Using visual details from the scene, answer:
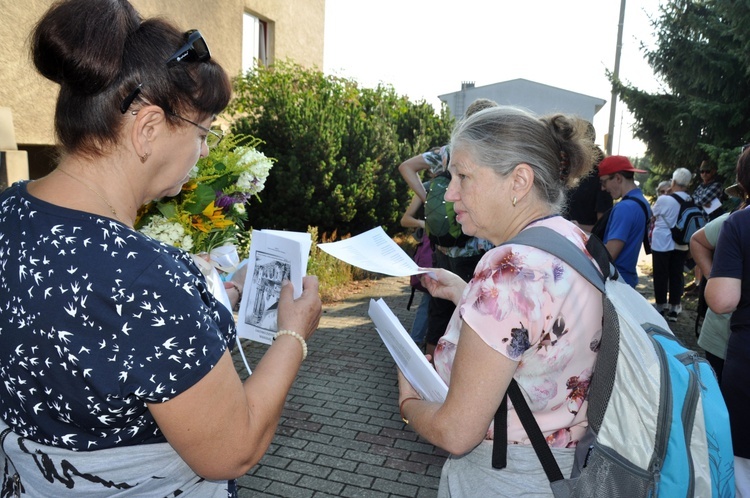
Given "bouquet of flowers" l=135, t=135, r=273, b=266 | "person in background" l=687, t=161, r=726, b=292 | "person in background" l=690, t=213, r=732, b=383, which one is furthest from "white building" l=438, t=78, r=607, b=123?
"bouquet of flowers" l=135, t=135, r=273, b=266

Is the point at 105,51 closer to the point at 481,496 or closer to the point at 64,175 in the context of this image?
the point at 64,175

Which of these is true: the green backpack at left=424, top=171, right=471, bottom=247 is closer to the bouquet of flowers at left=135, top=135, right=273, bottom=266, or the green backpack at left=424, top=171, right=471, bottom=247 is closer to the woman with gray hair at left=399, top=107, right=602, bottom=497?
the bouquet of flowers at left=135, top=135, right=273, bottom=266

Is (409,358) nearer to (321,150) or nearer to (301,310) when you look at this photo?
(301,310)

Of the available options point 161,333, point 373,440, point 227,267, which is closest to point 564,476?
point 161,333

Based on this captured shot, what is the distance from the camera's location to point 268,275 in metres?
2.00

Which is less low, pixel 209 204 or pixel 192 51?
pixel 192 51

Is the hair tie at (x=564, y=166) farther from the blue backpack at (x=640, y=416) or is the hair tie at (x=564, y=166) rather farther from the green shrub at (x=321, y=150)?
the green shrub at (x=321, y=150)

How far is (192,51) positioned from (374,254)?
1086 millimetres

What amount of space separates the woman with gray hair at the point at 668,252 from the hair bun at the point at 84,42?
25.4 feet

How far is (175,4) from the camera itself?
9.44 m

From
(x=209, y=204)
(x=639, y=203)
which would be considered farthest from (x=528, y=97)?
(x=209, y=204)

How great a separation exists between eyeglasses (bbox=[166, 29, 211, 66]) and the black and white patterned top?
0.39 meters

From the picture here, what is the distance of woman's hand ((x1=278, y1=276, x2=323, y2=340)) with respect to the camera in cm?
163

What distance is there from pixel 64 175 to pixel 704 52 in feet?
34.1
